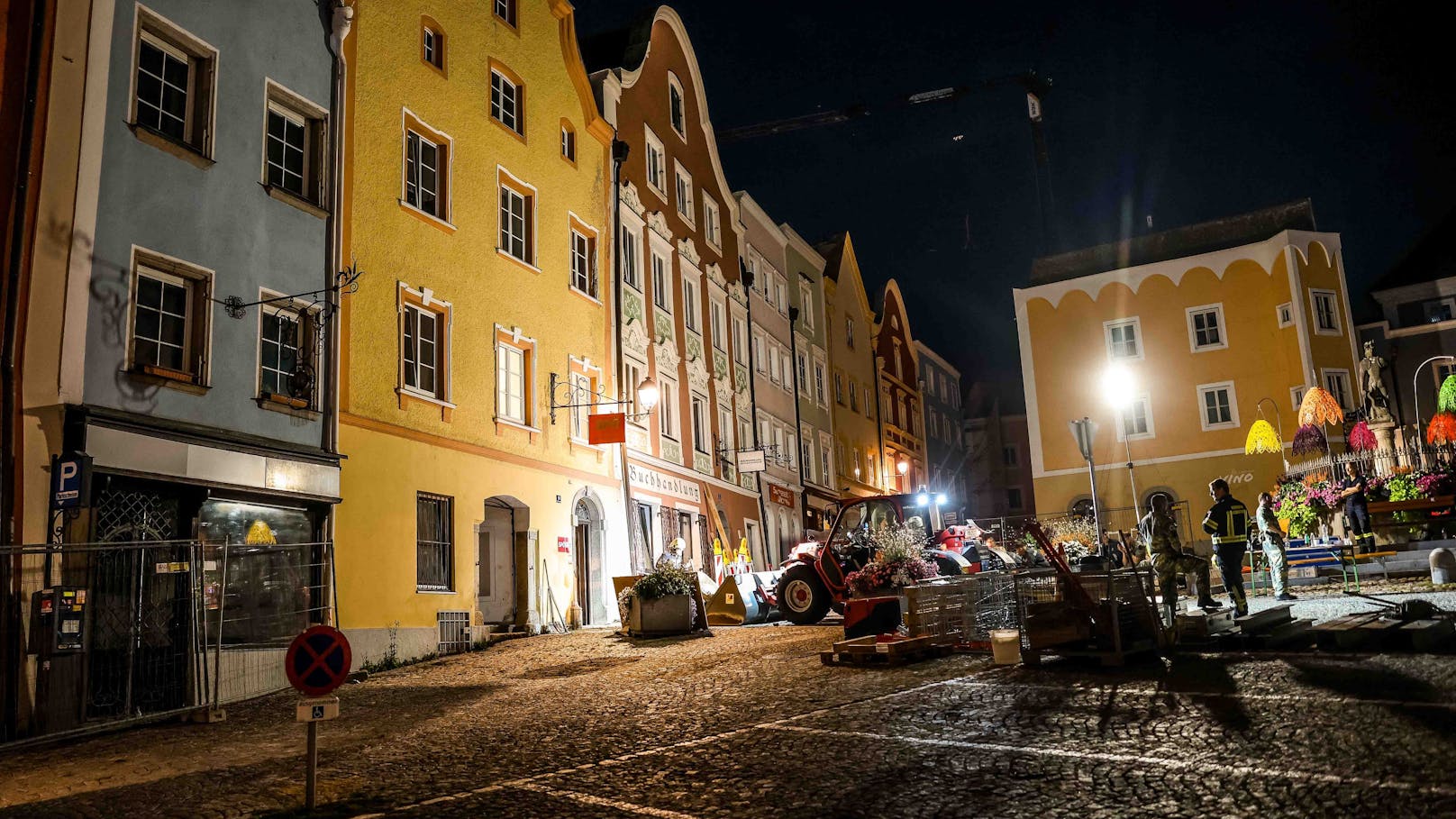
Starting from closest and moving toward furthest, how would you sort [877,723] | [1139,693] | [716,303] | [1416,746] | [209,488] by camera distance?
[1416,746] → [877,723] → [1139,693] → [209,488] → [716,303]

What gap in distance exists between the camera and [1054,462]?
4025 cm

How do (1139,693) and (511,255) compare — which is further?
(511,255)

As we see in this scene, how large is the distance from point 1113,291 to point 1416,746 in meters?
37.1

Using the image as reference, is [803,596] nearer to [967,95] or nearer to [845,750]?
[845,750]

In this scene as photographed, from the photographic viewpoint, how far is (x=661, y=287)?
91.0 ft

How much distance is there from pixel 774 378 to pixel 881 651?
2516cm

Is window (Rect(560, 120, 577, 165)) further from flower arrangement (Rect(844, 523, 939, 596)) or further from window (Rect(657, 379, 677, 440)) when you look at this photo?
flower arrangement (Rect(844, 523, 939, 596))

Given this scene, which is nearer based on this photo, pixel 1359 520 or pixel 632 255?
pixel 1359 520

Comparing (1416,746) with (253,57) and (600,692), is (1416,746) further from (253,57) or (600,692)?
(253,57)

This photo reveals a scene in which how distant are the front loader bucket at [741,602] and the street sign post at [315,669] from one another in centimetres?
1302

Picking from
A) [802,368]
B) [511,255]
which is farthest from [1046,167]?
[511,255]

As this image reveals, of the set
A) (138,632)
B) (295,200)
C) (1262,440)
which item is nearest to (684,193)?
(295,200)

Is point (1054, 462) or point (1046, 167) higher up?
point (1046, 167)

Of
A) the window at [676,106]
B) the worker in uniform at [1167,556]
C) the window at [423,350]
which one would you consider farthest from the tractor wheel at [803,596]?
the window at [676,106]
